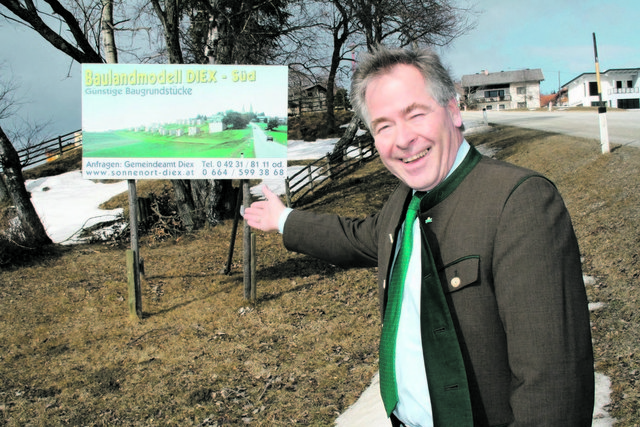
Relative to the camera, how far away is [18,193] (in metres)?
10.5

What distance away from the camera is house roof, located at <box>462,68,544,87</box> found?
3241 inches

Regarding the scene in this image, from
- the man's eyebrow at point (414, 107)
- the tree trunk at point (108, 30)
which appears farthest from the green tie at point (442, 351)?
the tree trunk at point (108, 30)

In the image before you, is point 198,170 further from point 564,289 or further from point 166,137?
point 564,289

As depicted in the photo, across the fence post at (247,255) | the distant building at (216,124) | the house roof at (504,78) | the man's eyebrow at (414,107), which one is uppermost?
the house roof at (504,78)

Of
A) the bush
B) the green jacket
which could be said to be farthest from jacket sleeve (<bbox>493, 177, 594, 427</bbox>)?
the bush

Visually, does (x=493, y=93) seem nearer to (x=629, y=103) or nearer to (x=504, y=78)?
(x=504, y=78)

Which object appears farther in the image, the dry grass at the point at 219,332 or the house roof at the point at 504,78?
the house roof at the point at 504,78

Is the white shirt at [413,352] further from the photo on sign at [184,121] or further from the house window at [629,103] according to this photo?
the house window at [629,103]

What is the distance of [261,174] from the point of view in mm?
7430

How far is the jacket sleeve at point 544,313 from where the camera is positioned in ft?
4.43

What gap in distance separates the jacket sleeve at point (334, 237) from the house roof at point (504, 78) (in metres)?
85.4

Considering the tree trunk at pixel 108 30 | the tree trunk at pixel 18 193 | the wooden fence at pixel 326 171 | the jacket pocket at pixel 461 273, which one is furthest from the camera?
the wooden fence at pixel 326 171

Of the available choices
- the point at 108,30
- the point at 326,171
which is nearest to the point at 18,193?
the point at 108,30

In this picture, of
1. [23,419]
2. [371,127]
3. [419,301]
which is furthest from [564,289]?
[23,419]
